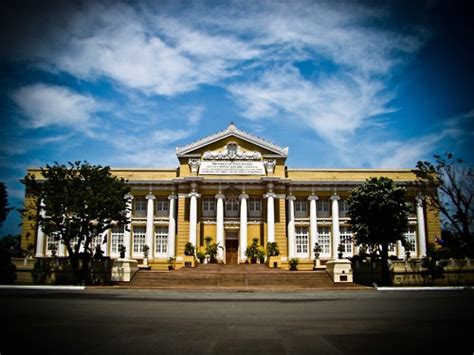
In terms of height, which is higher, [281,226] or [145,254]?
[281,226]

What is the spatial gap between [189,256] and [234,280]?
7516mm

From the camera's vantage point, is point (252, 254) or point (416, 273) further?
point (252, 254)

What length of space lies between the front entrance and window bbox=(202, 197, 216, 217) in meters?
2.71

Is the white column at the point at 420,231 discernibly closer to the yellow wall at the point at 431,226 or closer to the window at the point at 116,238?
the yellow wall at the point at 431,226

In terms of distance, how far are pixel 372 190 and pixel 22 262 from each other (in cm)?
2787

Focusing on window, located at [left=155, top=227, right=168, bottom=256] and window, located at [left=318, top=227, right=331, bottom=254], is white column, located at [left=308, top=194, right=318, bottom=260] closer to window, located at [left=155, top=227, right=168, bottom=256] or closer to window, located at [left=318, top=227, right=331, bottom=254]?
window, located at [left=318, top=227, right=331, bottom=254]

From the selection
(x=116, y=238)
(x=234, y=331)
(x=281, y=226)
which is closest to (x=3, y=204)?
(x=116, y=238)

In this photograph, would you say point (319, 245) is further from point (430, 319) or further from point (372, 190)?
point (430, 319)

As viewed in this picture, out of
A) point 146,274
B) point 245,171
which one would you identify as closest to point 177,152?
point 245,171

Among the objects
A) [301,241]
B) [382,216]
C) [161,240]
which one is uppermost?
[382,216]

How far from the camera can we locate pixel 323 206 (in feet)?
151

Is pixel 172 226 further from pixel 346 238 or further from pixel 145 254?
pixel 346 238

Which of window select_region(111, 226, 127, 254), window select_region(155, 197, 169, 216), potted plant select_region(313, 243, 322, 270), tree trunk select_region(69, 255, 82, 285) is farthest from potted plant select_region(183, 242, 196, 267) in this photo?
potted plant select_region(313, 243, 322, 270)

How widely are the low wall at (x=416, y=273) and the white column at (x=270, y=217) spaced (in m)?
10.7
